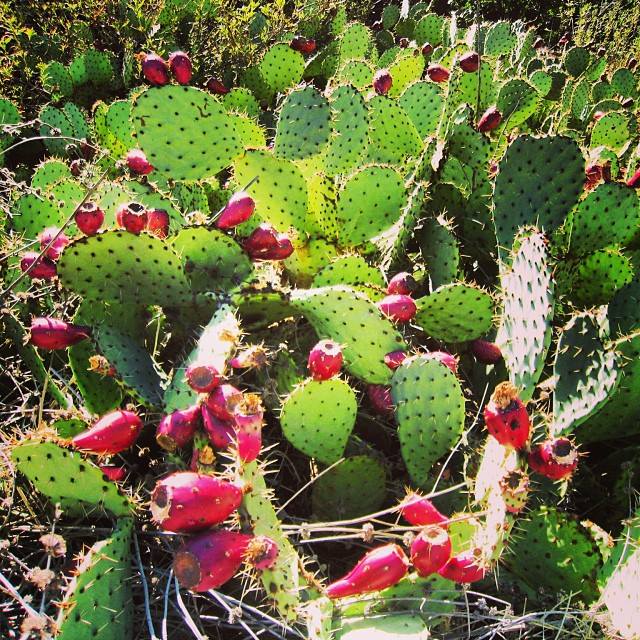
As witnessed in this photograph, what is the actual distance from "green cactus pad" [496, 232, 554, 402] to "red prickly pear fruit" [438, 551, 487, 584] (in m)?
0.39

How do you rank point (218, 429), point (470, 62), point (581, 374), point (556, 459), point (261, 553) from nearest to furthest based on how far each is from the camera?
1. point (261, 553)
2. point (556, 459)
3. point (218, 429)
4. point (581, 374)
5. point (470, 62)

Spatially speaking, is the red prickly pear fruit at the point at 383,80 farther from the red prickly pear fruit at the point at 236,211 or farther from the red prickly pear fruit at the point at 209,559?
the red prickly pear fruit at the point at 209,559

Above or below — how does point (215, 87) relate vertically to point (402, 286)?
above

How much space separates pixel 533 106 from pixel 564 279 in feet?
4.07

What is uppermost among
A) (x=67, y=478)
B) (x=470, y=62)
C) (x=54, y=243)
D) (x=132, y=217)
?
(x=470, y=62)

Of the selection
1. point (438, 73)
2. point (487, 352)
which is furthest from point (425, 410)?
point (438, 73)

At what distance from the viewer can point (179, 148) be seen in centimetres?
151

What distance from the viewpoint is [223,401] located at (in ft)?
3.56

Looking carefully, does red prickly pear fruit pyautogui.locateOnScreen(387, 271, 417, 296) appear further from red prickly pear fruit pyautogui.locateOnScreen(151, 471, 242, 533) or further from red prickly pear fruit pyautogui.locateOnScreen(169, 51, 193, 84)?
red prickly pear fruit pyautogui.locateOnScreen(169, 51, 193, 84)

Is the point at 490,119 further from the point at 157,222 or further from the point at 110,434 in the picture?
the point at 110,434

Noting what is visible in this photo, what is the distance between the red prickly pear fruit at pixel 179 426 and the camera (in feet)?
3.77

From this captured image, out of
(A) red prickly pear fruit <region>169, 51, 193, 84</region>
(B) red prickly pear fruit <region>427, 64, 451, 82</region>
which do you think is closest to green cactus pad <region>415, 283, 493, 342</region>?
(A) red prickly pear fruit <region>169, 51, 193, 84</region>

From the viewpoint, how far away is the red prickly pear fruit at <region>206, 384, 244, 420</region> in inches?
41.4

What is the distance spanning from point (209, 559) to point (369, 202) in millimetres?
1081
